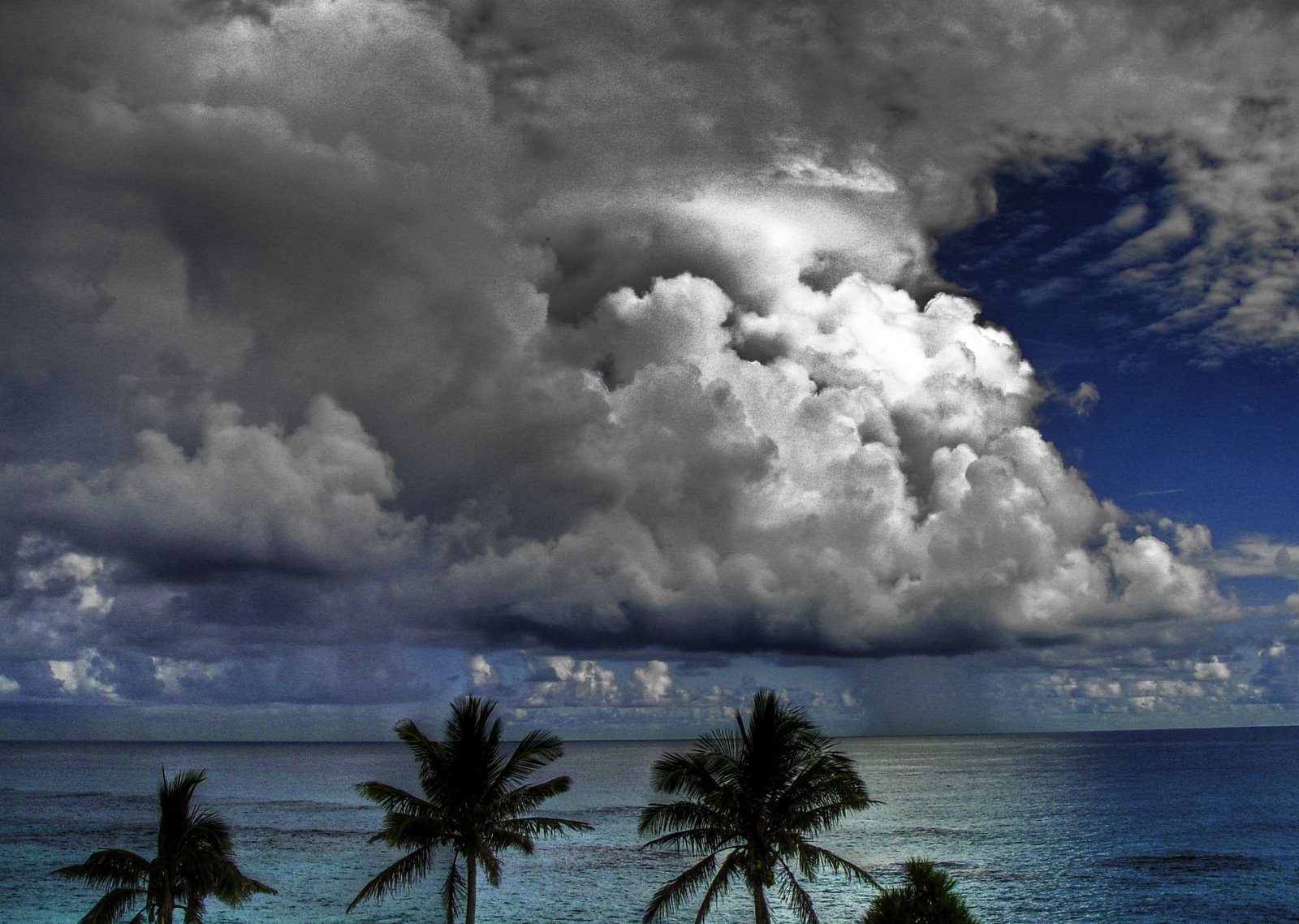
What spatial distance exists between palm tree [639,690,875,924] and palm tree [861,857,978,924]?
3344 mm

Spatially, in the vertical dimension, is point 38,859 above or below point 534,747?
below

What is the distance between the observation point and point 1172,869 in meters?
81.5

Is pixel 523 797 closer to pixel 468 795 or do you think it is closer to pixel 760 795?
pixel 468 795

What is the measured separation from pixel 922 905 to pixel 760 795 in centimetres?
611

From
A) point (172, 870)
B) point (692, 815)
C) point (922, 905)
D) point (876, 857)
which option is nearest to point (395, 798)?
point (172, 870)

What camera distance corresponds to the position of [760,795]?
29.9 meters

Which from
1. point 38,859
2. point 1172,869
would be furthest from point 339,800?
point 1172,869

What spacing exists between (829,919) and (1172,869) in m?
37.8

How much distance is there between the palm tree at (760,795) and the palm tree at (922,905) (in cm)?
334

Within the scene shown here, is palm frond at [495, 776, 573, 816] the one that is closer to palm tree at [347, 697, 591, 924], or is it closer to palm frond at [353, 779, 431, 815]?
palm tree at [347, 697, 591, 924]

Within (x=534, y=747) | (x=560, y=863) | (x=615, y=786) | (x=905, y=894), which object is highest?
(x=534, y=747)

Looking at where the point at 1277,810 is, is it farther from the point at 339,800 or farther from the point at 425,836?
the point at 339,800

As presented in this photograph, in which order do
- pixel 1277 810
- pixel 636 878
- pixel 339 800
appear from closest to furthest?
pixel 636 878, pixel 1277 810, pixel 339 800

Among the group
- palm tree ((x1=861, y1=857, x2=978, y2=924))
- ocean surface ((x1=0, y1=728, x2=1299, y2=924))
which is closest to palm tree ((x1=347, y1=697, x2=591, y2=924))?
palm tree ((x1=861, y1=857, x2=978, y2=924))
